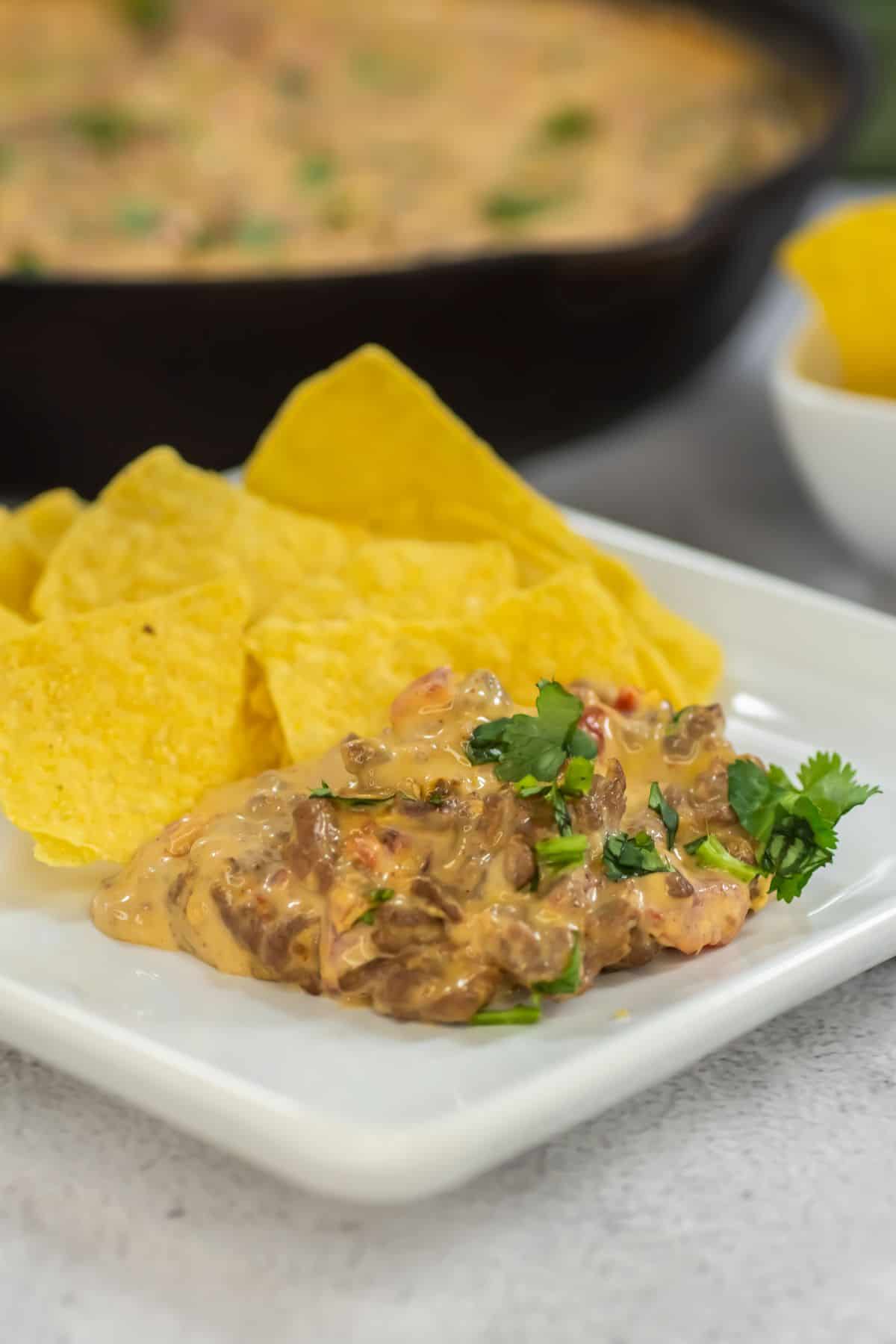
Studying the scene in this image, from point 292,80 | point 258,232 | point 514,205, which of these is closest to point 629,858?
point 258,232

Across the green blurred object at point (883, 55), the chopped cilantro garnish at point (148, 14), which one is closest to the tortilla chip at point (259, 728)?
the chopped cilantro garnish at point (148, 14)

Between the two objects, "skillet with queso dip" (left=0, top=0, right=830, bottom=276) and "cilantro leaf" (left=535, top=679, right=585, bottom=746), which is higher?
"cilantro leaf" (left=535, top=679, right=585, bottom=746)

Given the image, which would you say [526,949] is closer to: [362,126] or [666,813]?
[666,813]

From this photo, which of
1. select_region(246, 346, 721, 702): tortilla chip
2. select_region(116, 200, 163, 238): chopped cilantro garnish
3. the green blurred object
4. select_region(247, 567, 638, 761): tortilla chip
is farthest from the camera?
the green blurred object

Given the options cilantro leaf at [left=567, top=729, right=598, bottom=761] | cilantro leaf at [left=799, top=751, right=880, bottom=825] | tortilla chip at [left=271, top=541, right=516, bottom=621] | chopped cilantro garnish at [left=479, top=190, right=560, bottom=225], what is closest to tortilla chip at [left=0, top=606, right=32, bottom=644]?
tortilla chip at [left=271, top=541, right=516, bottom=621]

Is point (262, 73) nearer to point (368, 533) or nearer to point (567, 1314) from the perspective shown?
point (368, 533)

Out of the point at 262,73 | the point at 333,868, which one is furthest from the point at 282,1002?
the point at 262,73

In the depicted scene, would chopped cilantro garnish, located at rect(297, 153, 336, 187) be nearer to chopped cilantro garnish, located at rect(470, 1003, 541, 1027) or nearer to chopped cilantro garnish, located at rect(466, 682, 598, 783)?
chopped cilantro garnish, located at rect(466, 682, 598, 783)
